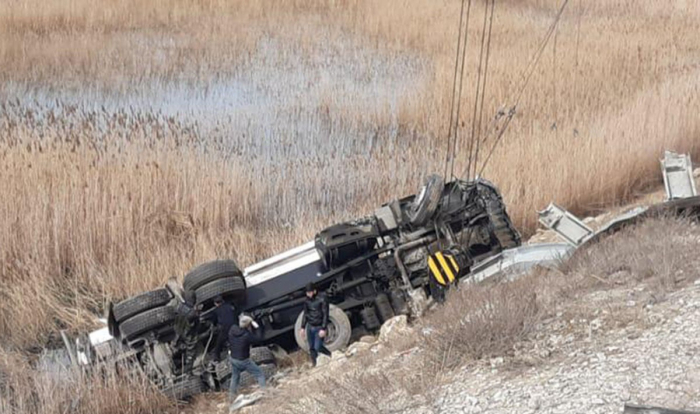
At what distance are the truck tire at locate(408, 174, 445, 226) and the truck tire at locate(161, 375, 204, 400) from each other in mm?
2499

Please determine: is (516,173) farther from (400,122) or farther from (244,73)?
(244,73)

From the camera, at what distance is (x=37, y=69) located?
17703 millimetres

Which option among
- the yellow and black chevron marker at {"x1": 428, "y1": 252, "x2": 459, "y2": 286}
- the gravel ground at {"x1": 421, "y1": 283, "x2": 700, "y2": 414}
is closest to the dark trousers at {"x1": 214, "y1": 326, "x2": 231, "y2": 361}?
the yellow and black chevron marker at {"x1": 428, "y1": 252, "x2": 459, "y2": 286}

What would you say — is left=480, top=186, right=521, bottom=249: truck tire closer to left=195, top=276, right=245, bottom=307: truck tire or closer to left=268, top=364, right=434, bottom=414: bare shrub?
left=195, top=276, right=245, bottom=307: truck tire

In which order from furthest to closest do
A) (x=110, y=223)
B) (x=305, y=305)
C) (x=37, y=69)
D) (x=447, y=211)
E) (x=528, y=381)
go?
(x=37, y=69), (x=110, y=223), (x=447, y=211), (x=305, y=305), (x=528, y=381)

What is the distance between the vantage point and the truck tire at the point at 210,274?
7645mm

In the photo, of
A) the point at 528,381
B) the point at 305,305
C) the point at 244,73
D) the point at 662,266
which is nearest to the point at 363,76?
the point at 244,73

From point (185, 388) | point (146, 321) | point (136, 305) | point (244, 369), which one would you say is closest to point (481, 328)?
point (244, 369)

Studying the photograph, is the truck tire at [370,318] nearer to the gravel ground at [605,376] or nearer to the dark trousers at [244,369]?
the dark trousers at [244,369]

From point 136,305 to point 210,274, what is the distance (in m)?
0.71

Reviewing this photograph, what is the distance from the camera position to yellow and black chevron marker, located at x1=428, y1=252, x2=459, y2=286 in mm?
7887

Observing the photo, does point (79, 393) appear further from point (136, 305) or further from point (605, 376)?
point (605, 376)

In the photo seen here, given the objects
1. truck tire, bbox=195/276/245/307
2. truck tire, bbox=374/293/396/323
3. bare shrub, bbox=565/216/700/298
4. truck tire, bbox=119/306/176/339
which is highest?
bare shrub, bbox=565/216/700/298

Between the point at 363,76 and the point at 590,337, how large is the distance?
12846 mm
